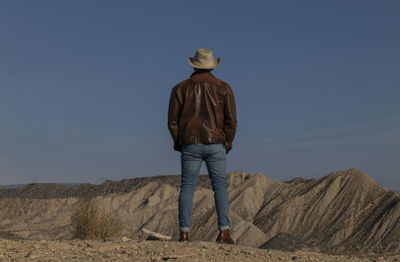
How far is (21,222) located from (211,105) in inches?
1018

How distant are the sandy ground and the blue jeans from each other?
40 centimetres

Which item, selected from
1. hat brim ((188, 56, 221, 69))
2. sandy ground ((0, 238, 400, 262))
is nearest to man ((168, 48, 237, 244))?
hat brim ((188, 56, 221, 69))

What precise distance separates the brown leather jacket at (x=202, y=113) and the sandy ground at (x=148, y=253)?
3.71 ft

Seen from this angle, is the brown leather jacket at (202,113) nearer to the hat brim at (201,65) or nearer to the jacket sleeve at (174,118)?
the jacket sleeve at (174,118)

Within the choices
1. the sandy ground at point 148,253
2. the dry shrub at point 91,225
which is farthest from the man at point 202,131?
the dry shrub at point 91,225

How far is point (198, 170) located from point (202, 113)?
630 mm

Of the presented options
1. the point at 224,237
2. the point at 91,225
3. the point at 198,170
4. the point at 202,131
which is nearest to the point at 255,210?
the point at 91,225

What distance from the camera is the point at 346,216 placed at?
21078 millimetres

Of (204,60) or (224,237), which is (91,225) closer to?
(224,237)

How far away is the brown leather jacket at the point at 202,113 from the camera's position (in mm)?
5145

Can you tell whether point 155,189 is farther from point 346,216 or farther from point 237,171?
point 346,216

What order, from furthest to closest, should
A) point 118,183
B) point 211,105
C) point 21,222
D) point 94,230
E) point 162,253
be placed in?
point 118,183
point 21,222
point 94,230
point 211,105
point 162,253

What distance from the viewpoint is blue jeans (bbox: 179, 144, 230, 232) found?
16.9ft

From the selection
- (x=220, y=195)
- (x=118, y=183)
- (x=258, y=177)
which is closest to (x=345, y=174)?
(x=258, y=177)
